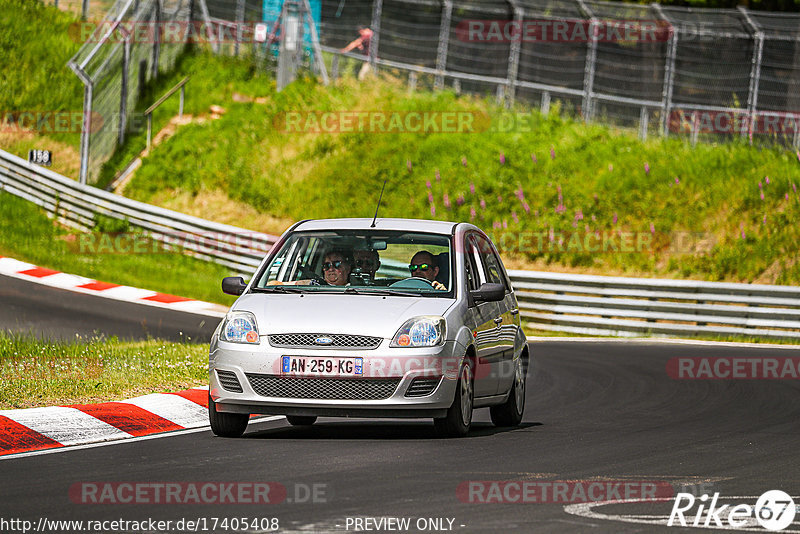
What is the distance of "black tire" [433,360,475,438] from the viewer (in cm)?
982

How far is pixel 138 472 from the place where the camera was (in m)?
7.95

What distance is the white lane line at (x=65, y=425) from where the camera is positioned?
376 inches

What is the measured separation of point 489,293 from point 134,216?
65.9ft

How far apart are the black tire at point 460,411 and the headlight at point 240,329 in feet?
4.69

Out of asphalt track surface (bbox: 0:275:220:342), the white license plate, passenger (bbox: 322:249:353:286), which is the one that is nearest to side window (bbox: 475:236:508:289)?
passenger (bbox: 322:249:353:286)

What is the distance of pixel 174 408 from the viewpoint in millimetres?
11109

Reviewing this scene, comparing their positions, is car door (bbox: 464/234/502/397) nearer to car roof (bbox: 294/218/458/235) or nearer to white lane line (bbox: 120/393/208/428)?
car roof (bbox: 294/218/458/235)

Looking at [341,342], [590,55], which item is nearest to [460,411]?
[341,342]

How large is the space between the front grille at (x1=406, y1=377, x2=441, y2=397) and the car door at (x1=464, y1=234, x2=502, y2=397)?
75cm

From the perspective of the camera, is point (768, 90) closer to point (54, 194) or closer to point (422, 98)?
point (422, 98)

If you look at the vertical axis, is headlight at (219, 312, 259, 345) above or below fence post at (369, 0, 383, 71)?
below

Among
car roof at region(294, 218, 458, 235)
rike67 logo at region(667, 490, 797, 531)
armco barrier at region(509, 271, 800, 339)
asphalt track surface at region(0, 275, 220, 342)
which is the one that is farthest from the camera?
armco barrier at region(509, 271, 800, 339)

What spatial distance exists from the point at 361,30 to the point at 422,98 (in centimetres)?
222

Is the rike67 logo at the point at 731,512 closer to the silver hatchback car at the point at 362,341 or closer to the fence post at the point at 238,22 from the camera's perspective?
the silver hatchback car at the point at 362,341
